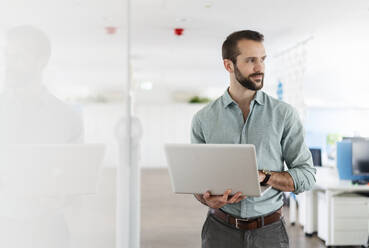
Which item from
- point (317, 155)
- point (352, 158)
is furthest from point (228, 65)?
point (317, 155)

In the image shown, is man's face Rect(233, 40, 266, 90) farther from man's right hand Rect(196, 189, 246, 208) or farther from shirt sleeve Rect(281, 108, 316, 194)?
man's right hand Rect(196, 189, 246, 208)

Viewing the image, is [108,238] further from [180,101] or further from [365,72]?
[365,72]

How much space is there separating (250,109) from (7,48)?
0.96 meters

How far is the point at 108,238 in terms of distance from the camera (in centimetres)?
192

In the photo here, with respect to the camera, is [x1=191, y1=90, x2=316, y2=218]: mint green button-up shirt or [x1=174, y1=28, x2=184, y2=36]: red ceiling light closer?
[x1=191, y1=90, x2=316, y2=218]: mint green button-up shirt

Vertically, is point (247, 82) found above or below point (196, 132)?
above

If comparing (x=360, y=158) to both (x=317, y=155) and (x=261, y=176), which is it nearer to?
(x=317, y=155)

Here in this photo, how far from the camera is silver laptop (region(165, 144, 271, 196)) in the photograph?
1.32 metres

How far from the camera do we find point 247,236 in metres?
1.50

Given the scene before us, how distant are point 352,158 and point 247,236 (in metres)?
2.68

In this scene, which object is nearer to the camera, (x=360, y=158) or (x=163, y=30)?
(x=163, y=30)

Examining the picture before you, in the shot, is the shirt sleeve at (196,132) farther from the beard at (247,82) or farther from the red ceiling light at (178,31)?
the red ceiling light at (178,31)

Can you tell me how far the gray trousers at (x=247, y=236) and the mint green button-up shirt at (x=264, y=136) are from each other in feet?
0.22

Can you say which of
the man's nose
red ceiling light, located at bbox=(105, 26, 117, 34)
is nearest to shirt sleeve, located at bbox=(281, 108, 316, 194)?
the man's nose
